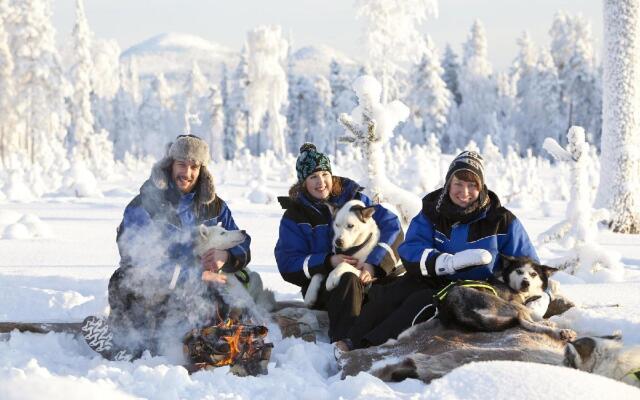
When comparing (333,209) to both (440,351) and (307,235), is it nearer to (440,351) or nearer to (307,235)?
(307,235)

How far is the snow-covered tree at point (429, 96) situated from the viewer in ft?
156

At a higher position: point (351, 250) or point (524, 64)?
point (524, 64)

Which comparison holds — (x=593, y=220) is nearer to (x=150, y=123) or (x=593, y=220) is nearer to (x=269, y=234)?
(x=269, y=234)

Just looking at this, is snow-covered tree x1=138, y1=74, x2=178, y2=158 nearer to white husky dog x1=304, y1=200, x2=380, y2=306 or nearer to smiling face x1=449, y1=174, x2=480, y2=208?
white husky dog x1=304, y1=200, x2=380, y2=306

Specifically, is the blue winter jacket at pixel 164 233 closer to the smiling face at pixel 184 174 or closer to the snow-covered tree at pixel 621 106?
the smiling face at pixel 184 174

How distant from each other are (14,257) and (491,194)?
20.8 ft

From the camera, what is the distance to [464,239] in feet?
15.8

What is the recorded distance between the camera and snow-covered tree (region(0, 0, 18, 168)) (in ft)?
116

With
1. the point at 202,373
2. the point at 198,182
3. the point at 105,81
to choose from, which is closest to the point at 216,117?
the point at 105,81

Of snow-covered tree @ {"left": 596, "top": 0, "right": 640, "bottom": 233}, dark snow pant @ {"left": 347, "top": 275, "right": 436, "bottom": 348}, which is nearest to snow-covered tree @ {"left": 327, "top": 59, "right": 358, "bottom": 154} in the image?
snow-covered tree @ {"left": 596, "top": 0, "right": 640, "bottom": 233}

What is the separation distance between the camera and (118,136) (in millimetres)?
67188

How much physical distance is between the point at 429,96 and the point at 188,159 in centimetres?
4468

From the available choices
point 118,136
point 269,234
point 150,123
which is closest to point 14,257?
point 269,234

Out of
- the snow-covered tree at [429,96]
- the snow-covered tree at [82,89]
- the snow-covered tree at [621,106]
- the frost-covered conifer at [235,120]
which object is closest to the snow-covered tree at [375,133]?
the snow-covered tree at [621,106]
